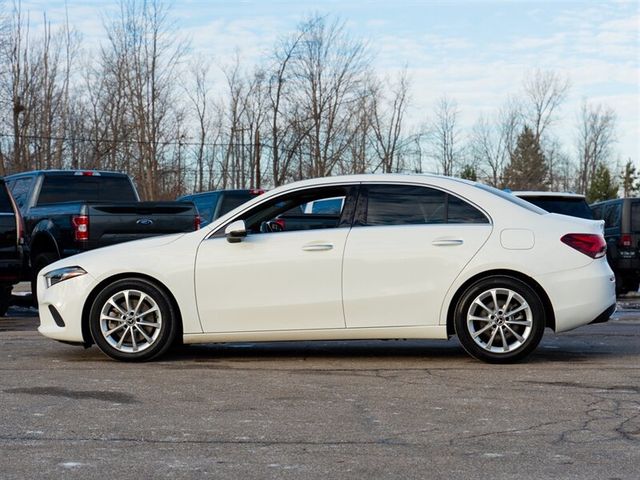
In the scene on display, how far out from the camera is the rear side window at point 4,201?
39.6ft

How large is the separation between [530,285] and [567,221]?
63cm

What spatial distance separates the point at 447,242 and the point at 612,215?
37.9 feet

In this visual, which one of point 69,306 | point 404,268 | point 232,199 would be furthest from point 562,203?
point 69,306

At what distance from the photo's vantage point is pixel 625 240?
701 inches

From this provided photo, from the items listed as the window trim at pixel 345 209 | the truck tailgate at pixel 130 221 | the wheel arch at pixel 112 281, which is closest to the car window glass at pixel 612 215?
the truck tailgate at pixel 130 221

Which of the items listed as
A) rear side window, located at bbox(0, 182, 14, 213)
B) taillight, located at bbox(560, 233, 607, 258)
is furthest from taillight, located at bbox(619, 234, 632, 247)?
rear side window, located at bbox(0, 182, 14, 213)

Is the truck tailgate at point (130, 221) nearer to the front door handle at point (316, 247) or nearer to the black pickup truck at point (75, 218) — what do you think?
the black pickup truck at point (75, 218)

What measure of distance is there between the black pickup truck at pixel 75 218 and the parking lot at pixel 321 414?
377cm

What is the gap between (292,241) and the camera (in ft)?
26.3

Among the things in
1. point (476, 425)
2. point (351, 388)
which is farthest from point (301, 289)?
point (476, 425)

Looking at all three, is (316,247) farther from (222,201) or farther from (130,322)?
(222,201)

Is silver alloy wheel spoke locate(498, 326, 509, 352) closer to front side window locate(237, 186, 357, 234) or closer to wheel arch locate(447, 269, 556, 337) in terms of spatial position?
wheel arch locate(447, 269, 556, 337)

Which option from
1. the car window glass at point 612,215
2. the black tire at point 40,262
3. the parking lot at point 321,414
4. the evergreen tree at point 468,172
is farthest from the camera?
the evergreen tree at point 468,172

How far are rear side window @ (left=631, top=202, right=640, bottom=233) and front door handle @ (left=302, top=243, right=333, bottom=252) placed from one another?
1136cm
